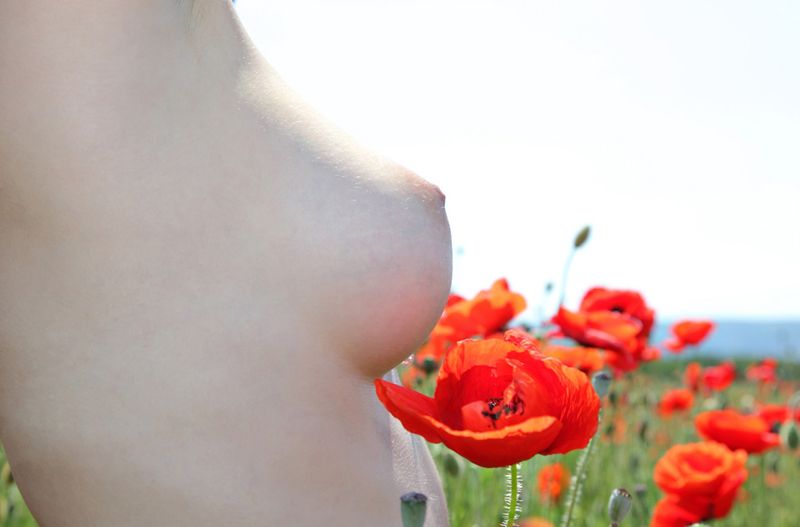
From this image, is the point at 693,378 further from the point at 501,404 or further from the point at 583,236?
the point at 501,404

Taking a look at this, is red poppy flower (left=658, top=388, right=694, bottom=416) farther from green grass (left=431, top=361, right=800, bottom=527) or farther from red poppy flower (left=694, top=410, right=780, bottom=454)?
red poppy flower (left=694, top=410, right=780, bottom=454)

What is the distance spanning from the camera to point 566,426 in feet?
2.69

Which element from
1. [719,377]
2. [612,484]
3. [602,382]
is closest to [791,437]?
[612,484]

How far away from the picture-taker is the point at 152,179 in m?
0.95

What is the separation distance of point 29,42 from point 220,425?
0.42 meters

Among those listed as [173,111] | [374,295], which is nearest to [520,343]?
[374,295]

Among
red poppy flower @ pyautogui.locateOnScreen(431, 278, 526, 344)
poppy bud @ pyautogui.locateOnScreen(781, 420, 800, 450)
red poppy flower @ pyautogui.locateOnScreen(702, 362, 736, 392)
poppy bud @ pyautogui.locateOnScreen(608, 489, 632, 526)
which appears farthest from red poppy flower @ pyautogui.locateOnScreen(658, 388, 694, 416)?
poppy bud @ pyautogui.locateOnScreen(608, 489, 632, 526)

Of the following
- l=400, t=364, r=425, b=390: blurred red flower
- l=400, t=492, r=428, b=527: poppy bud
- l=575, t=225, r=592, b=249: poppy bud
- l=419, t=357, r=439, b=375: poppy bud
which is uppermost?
l=575, t=225, r=592, b=249: poppy bud

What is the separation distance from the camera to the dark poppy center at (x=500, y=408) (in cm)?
84

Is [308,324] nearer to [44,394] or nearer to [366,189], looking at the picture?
[366,189]

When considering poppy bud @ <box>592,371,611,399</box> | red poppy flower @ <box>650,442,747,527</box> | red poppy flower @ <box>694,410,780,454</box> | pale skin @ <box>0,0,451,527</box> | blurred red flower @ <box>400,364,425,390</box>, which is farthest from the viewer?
red poppy flower @ <box>694,410,780,454</box>

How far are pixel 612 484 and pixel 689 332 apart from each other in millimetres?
547

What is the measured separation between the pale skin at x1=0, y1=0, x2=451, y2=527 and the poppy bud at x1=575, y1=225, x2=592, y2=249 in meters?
0.83

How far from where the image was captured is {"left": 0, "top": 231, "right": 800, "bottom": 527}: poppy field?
80cm
